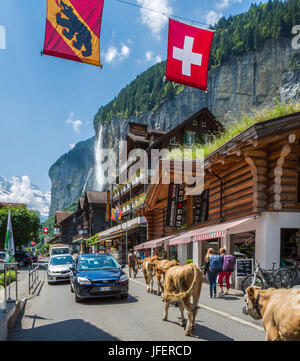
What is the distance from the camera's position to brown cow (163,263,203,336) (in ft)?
23.7

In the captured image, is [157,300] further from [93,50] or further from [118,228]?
[118,228]

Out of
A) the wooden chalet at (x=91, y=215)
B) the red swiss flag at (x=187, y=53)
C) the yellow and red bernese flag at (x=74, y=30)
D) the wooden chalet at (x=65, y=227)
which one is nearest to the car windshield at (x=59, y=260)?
the red swiss flag at (x=187, y=53)

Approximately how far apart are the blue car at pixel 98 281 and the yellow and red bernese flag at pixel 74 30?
6662 millimetres

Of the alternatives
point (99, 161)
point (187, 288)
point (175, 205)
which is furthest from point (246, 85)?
point (187, 288)

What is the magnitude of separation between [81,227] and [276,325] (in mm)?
87304

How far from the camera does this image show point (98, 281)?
1141cm

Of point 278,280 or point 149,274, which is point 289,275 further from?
point 149,274

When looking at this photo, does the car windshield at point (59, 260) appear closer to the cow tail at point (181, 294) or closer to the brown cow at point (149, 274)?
the brown cow at point (149, 274)

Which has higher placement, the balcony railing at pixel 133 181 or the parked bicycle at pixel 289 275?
the balcony railing at pixel 133 181

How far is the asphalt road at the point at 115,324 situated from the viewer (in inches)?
271

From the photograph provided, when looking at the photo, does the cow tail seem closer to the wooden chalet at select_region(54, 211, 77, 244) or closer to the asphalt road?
the asphalt road

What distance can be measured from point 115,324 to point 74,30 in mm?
7869

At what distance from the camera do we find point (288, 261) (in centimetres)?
1407

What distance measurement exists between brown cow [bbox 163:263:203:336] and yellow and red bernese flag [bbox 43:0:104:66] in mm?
6479
